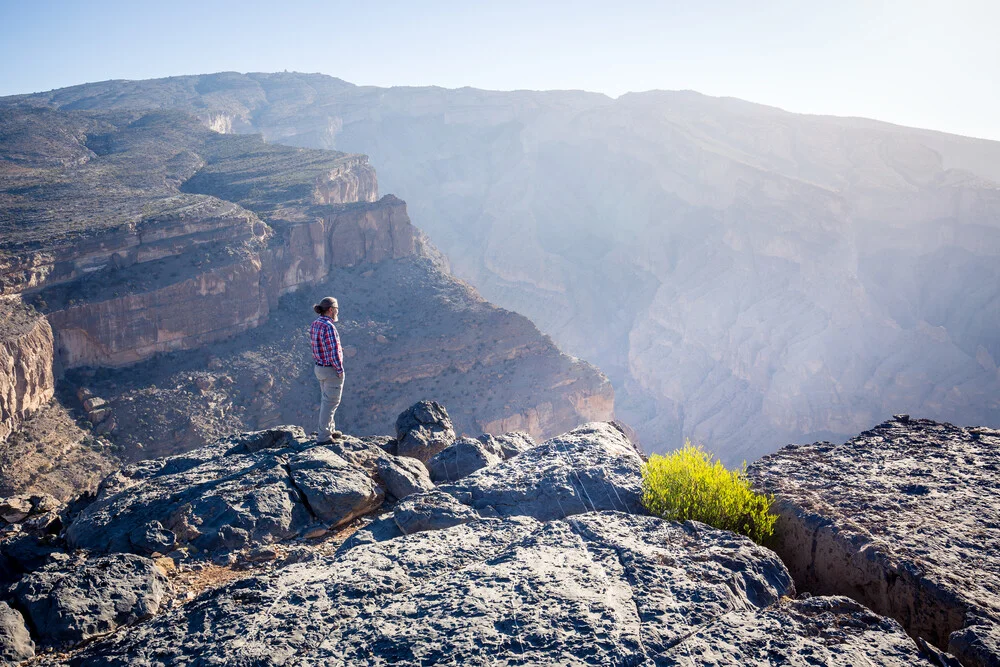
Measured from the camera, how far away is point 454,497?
697 cm

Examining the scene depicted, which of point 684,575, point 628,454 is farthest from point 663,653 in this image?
point 628,454

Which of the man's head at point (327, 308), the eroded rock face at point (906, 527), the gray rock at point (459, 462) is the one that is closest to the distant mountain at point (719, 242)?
the eroded rock face at point (906, 527)

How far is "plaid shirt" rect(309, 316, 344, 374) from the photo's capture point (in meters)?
8.71

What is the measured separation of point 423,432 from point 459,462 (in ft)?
5.86

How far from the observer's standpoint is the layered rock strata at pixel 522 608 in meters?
3.81

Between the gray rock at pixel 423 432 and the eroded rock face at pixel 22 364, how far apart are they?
18416mm

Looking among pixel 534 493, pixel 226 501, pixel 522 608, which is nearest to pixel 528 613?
pixel 522 608

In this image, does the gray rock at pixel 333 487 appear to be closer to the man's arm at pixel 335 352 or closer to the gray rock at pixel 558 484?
the gray rock at pixel 558 484

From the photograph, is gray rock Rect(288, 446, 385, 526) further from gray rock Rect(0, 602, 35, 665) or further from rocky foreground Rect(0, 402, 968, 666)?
gray rock Rect(0, 602, 35, 665)

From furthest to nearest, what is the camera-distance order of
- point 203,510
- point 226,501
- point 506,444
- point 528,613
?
point 506,444, point 226,501, point 203,510, point 528,613

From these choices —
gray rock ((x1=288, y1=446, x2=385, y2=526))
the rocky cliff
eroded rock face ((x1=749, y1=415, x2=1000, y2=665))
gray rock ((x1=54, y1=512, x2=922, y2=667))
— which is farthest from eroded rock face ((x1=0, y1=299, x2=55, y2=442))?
eroded rock face ((x1=749, y1=415, x2=1000, y2=665))

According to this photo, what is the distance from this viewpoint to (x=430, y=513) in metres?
6.41

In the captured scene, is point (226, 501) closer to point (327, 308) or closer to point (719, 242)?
point (327, 308)

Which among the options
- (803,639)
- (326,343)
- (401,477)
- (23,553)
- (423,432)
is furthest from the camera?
(423,432)
